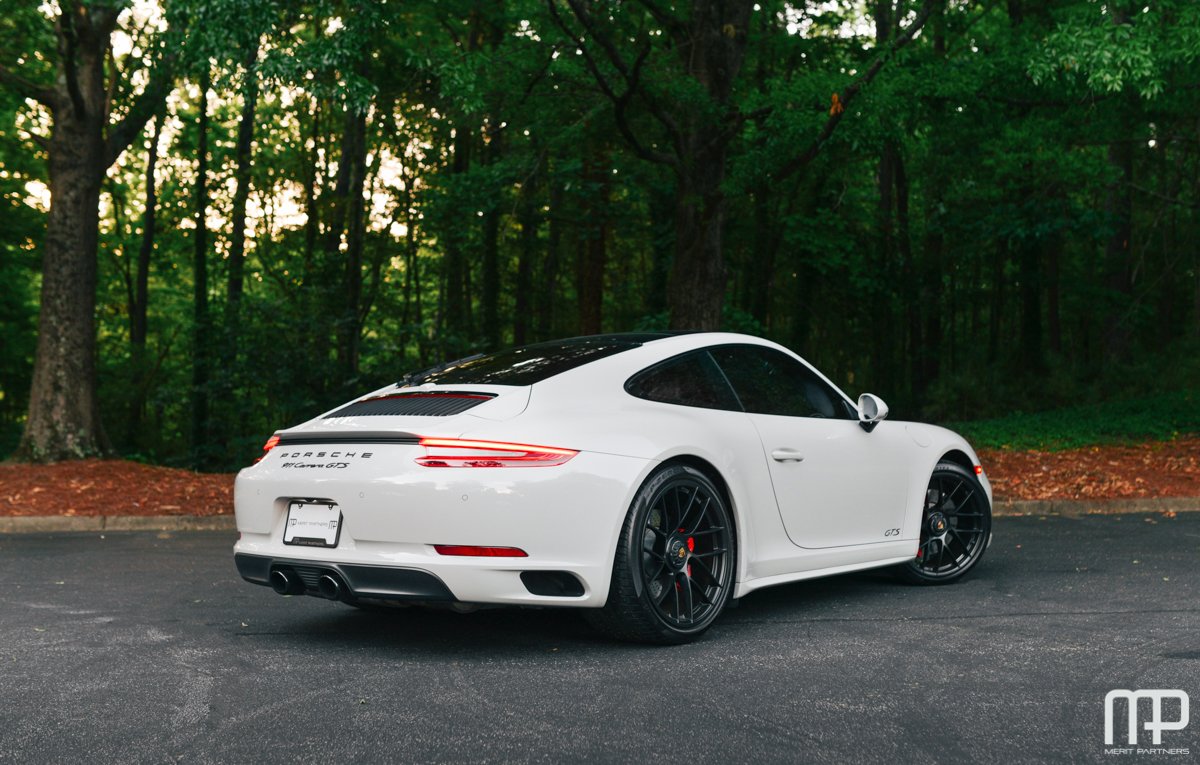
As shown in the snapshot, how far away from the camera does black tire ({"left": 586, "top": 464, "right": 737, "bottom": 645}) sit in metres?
4.89

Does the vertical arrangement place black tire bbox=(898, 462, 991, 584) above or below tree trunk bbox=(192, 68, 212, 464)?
below

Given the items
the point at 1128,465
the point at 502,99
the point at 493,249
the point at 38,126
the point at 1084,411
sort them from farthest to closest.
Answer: the point at 493,249 → the point at 38,126 → the point at 1084,411 → the point at 502,99 → the point at 1128,465

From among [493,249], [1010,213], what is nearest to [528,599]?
[1010,213]

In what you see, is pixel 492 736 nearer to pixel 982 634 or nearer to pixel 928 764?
pixel 928 764

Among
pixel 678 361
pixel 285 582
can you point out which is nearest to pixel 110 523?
pixel 285 582

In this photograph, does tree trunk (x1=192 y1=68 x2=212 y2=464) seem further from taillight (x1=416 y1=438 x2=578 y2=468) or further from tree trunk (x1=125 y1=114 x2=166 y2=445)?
taillight (x1=416 y1=438 x2=578 y2=468)

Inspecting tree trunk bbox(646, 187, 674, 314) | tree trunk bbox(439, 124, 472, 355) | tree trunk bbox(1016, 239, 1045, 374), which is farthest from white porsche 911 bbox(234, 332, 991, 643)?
tree trunk bbox(1016, 239, 1045, 374)

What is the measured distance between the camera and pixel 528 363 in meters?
5.62

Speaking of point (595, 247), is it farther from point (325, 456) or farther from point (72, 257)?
point (325, 456)

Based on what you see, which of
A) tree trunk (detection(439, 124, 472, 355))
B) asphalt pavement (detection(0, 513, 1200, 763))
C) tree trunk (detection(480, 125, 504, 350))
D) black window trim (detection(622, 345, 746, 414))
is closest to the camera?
asphalt pavement (detection(0, 513, 1200, 763))

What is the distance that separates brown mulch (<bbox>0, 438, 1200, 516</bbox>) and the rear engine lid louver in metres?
6.08

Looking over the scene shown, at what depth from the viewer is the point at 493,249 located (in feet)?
86.0

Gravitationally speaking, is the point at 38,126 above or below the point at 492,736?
above

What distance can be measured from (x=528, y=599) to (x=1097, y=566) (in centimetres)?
453
